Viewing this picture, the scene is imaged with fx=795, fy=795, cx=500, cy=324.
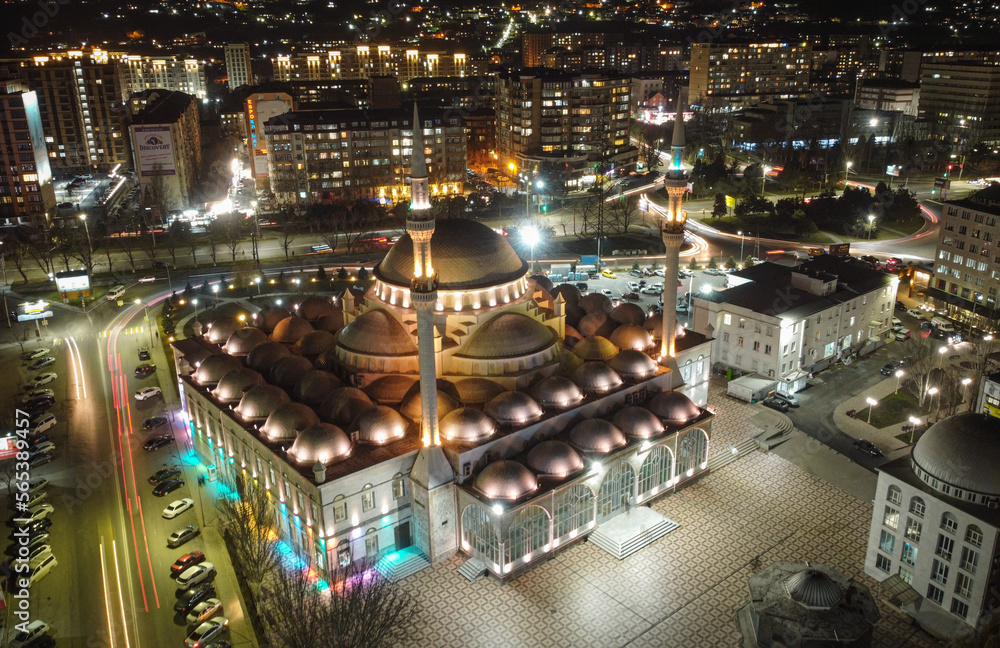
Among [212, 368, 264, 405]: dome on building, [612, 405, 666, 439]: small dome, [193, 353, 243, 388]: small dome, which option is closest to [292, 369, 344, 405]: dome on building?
[212, 368, 264, 405]: dome on building

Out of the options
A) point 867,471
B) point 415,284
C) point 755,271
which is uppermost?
point 415,284

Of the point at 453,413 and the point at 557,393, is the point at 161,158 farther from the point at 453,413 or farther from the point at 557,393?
the point at 557,393

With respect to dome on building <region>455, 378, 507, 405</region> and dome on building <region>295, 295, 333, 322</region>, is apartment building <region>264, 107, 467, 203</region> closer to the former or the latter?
dome on building <region>295, 295, 333, 322</region>

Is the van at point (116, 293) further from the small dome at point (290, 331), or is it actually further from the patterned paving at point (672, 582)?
the patterned paving at point (672, 582)

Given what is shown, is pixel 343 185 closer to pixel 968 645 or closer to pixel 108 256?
pixel 108 256

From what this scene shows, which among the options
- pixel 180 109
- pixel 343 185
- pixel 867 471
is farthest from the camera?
pixel 180 109

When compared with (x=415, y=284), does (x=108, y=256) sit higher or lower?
lower

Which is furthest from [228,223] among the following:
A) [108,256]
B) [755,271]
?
[755,271]
